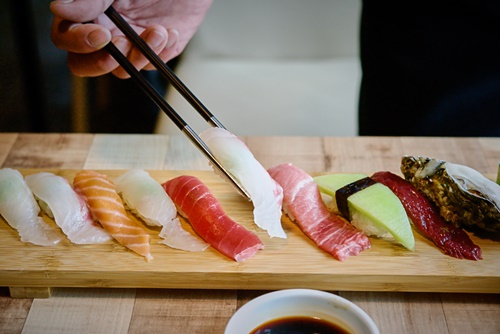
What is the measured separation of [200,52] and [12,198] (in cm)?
359

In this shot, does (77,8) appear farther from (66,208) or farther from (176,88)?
(66,208)

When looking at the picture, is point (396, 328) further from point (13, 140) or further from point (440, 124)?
point (13, 140)

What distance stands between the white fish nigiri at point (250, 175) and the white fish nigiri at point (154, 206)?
180 millimetres

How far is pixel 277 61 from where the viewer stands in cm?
534

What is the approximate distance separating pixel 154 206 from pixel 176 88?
341mm

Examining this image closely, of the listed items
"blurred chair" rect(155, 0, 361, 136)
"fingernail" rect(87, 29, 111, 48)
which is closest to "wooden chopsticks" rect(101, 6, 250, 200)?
"fingernail" rect(87, 29, 111, 48)

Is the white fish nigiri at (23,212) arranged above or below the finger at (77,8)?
below

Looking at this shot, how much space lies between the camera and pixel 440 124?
2684mm

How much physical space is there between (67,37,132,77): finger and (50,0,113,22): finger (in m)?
0.18

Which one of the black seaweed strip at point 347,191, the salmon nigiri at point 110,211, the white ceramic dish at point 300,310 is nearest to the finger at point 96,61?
the salmon nigiri at point 110,211

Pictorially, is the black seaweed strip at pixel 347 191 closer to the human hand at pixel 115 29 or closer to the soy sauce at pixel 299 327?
the soy sauce at pixel 299 327

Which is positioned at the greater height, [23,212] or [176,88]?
[176,88]

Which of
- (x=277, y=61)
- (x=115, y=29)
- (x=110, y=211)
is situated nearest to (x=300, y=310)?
(x=110, y=211)

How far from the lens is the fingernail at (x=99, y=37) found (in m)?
2.08
